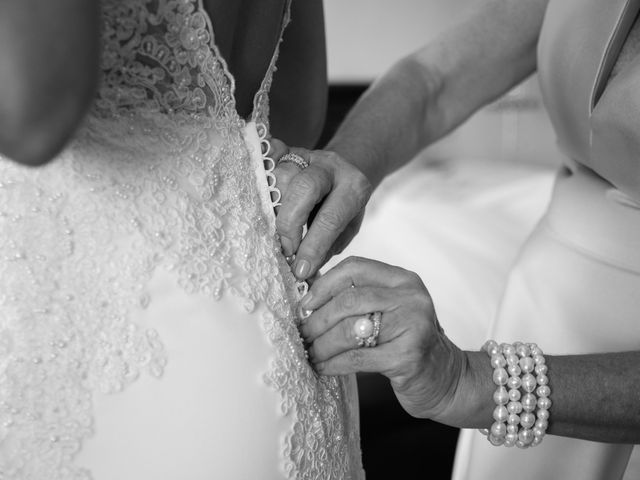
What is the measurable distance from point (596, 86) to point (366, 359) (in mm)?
503

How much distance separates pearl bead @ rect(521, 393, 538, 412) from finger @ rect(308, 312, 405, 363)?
0.17 metres

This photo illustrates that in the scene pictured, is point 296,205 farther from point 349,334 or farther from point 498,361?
point 498,361

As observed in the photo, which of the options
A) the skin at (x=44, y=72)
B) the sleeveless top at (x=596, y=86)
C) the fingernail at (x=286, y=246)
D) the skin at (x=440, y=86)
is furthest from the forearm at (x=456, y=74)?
the skin at (x=44, y=72)

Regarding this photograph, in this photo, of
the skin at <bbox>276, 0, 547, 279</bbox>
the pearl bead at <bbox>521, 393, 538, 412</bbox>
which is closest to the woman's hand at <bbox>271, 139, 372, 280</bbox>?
the skin at <bbox>276, 0, 547, 279</bbox>

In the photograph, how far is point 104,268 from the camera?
24.8 inches

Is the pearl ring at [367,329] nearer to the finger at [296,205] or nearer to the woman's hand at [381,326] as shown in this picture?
the woman's hand at [381,326]

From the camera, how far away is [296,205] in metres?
0.77

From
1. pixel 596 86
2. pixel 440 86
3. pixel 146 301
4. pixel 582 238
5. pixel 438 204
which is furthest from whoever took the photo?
pixel 438 204

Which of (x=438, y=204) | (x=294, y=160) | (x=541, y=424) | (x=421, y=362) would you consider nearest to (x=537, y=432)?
Result: (x=541, y=424)

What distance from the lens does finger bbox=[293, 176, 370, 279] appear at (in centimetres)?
78

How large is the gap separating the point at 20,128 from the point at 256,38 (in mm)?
313

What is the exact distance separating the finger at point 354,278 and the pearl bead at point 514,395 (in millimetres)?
176

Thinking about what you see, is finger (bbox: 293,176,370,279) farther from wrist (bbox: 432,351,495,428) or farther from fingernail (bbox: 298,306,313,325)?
wrist (bbox: 432,351,495,428)

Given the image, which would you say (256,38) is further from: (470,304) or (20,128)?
(470,304)
